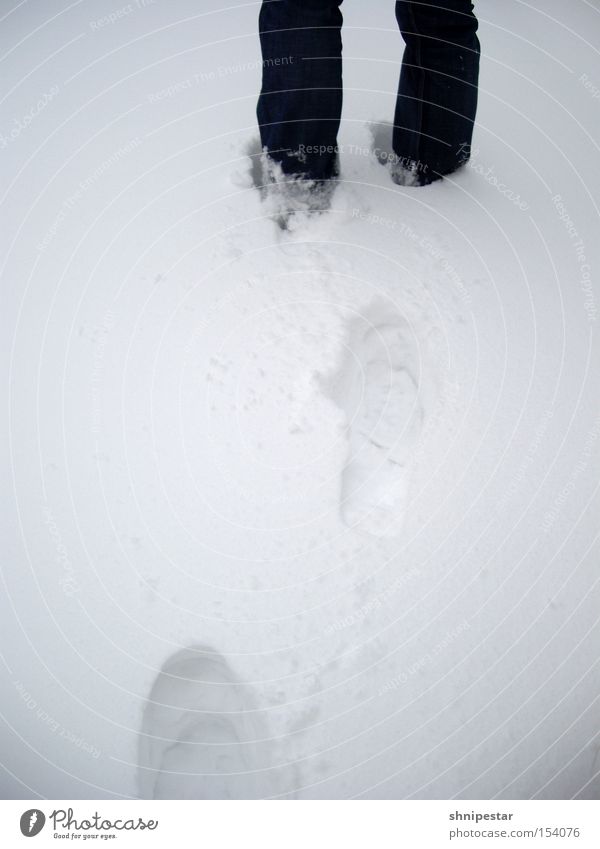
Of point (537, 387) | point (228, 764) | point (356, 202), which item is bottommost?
point (228, 764)

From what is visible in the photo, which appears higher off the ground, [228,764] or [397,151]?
[397,151]

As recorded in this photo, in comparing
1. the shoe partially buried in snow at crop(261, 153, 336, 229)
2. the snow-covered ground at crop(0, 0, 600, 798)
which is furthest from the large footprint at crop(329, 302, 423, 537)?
the shoe partially buried in snow at crop(261, 153, 336, 229)

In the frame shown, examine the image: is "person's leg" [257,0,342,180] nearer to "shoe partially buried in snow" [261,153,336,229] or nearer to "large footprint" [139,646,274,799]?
"shoe partially buried in snow" [261,153,336,229]

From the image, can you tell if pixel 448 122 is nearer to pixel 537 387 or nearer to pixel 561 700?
pixel 537 387

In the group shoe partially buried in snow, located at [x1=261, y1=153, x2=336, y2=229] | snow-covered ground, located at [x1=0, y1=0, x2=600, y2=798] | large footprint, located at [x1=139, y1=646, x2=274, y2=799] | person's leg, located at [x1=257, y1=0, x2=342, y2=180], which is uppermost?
person's leg, located at [x1=257, y1=0, x2=342, y2=180]

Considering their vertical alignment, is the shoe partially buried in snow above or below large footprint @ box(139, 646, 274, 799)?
above

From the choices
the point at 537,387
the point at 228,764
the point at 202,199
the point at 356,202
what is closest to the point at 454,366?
the point at 537,387

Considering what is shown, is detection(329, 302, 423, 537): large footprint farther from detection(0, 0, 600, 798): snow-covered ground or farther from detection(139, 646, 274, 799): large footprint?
detection(139, 646, 274, 799): large footprint
